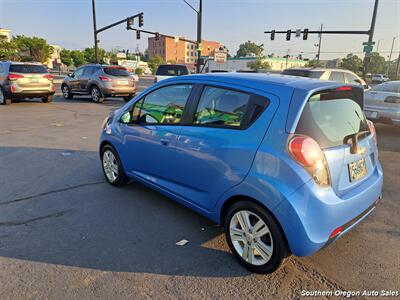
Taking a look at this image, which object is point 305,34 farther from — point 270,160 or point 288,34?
point 270,160

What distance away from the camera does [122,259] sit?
9.23 ft

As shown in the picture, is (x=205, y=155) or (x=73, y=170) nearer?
(x=205, y=155)

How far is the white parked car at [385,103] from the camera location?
7.70m

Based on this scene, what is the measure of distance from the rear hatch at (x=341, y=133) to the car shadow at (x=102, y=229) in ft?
3.99

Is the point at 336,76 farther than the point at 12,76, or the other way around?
the point at 12,76

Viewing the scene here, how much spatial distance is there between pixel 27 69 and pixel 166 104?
11810mm

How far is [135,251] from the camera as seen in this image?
294 cm

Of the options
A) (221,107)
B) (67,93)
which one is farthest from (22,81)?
(221,107)

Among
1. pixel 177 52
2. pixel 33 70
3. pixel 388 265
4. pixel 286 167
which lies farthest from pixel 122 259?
pixel 177 52

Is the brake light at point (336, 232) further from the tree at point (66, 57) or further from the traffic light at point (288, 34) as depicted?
the tree at point (66, 57)

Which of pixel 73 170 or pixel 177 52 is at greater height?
pixel 177 52

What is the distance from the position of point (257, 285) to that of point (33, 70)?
1357cm

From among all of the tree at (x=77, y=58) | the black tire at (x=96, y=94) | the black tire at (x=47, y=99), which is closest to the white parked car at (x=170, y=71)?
the black tire at (x=96, y=94)

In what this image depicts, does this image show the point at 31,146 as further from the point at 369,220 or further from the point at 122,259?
the point at 369,220
